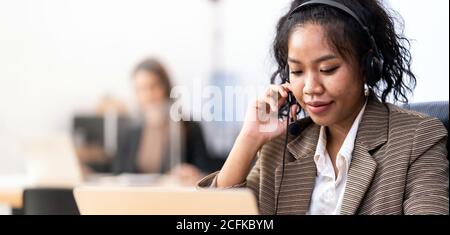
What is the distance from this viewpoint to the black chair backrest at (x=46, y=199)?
144cm

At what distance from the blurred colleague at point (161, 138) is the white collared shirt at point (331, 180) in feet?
3.05

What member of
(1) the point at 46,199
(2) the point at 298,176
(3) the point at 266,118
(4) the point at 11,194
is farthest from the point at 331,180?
(4) the point at 11,194

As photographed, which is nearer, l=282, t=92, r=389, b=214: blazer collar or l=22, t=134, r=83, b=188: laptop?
l=282, t=92, r=389, b=214: blazer collar

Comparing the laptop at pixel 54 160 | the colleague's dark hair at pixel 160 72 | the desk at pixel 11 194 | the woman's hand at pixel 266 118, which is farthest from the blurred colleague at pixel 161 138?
the woman's hand at pixel 266 118

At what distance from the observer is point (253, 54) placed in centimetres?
131

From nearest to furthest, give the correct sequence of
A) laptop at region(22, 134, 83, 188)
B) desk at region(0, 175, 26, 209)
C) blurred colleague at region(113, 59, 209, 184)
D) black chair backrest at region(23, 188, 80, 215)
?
black chair backrest at region(23, 188, 80, 215)
laptop at region(22, 134, 83, 188)
desk at region(0, 175, 26, 209)
blurred colleague at region(113, 59, 209, 184)

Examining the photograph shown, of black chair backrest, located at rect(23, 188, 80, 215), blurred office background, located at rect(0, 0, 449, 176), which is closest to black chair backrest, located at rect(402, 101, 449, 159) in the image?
blurred office background, located at rect(0, 0, 449, 176)

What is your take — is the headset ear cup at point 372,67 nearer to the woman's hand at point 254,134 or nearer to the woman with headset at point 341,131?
the woman with headset at point 341,131

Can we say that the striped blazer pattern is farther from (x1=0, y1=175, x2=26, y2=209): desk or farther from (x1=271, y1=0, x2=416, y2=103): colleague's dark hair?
(x1=0, y1=175, x2=26, y2=209): desk

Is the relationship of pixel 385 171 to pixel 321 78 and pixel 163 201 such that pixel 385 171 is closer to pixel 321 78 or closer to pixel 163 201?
pixel 321 78

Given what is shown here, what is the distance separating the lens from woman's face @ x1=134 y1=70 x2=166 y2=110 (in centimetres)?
204

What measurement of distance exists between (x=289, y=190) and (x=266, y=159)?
0.07 metres

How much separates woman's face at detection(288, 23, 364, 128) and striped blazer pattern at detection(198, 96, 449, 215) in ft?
0.14

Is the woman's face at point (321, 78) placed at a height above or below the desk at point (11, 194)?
above
